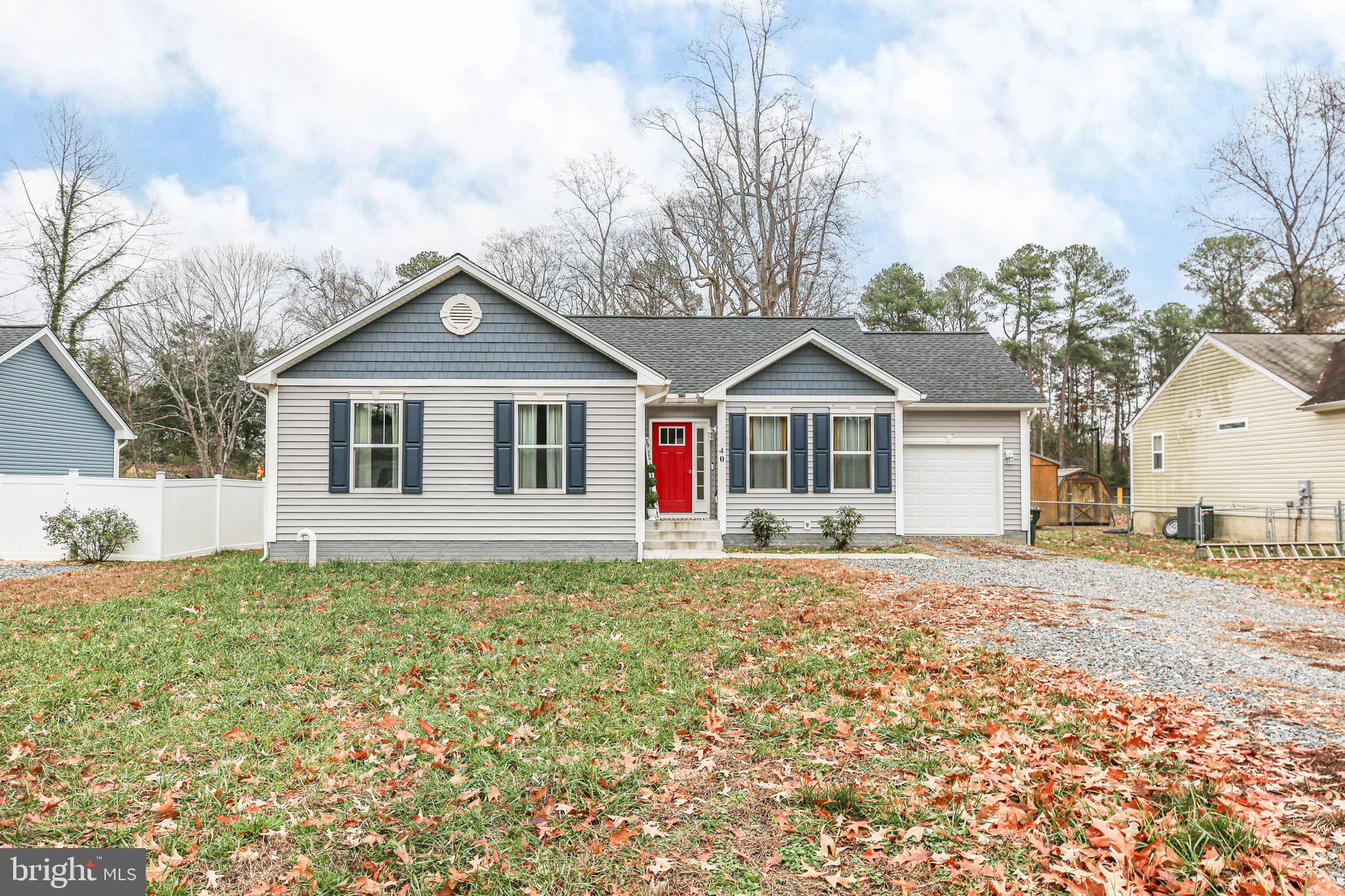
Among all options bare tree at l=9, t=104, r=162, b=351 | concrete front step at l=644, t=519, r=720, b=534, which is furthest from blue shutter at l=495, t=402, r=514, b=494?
bare tree at l=9, t=104, r=162, b=351

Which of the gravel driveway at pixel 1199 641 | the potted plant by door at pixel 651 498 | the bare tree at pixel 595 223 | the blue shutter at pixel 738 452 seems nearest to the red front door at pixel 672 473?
the potted plant by door at pixel 651 498

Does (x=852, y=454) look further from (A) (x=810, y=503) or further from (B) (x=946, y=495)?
(B) (x=946, y=495)

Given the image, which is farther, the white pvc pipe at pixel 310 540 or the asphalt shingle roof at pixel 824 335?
the asphalt shingle roof at pixel 824 335

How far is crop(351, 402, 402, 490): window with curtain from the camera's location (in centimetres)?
1228

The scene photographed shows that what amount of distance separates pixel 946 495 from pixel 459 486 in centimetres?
1035

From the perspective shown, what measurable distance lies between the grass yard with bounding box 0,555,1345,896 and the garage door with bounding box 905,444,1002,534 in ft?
32.4

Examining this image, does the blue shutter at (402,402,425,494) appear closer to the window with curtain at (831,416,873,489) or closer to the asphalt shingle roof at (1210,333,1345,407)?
the window with curtain at (831,416,873,489)

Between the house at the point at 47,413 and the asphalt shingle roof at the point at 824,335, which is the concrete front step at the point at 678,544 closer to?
the asphalt shingle roof at the point at 824,335

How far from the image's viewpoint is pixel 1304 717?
170 inches

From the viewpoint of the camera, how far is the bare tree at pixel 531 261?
30.6m

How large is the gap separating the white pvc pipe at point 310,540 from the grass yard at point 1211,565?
1378 centimetres

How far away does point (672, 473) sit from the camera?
1508cm

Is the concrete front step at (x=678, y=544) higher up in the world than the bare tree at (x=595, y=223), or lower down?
lower down

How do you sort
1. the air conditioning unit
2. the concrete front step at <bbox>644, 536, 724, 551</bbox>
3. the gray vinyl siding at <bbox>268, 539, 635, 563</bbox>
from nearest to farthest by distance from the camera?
1. the gray vinyl siding at <bbox>268, 539, 635, 563</bbox>
2. the concrete front step at <bbox>644, 536, 724, 551</bbox>
3. the air conditioning unit
